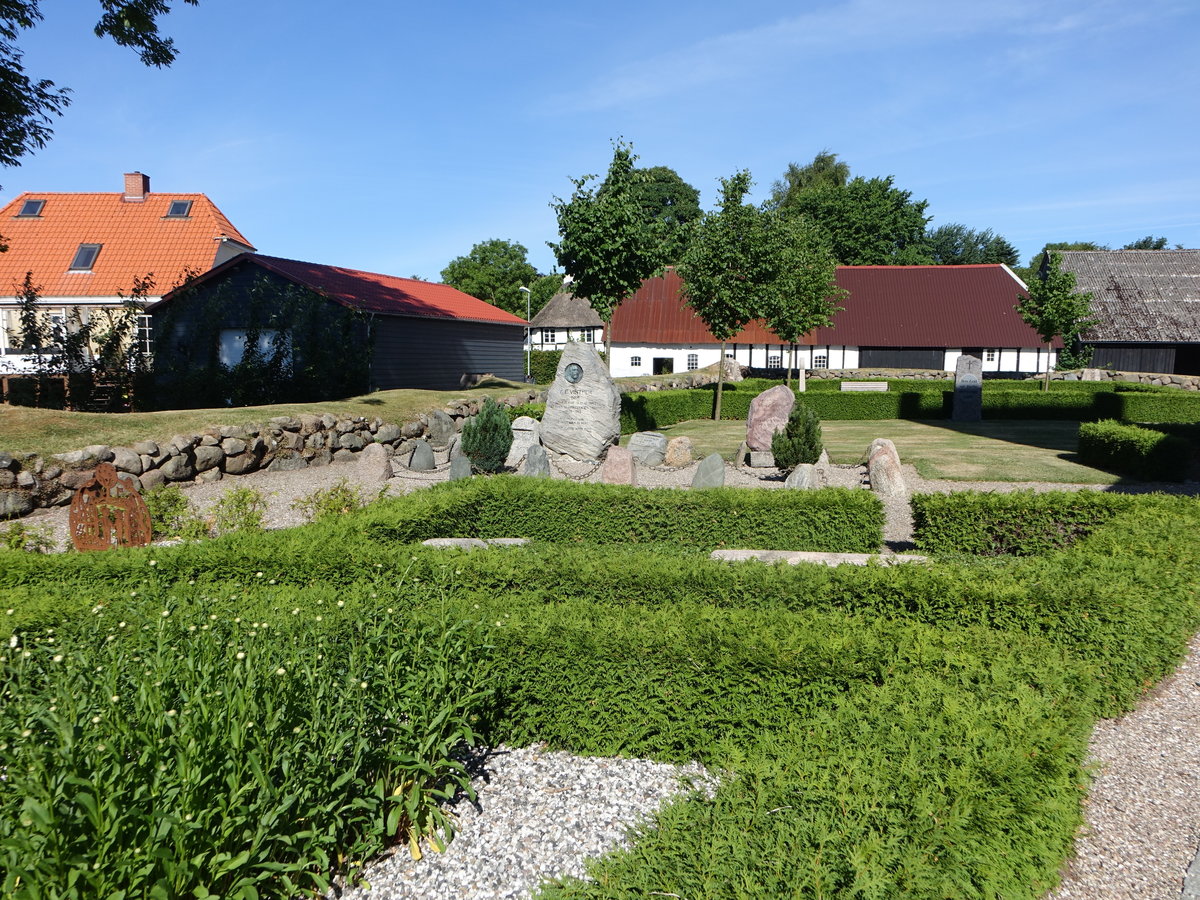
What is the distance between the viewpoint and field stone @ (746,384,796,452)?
17250 millimetres

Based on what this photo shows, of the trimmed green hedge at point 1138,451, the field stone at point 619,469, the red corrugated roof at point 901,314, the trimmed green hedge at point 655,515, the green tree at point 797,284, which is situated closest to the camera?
the trimmed green hedge at point 655,515

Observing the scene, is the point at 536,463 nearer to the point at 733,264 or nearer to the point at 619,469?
the point at 619,469

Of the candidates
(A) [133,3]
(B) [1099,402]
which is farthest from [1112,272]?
(A) [133,3]

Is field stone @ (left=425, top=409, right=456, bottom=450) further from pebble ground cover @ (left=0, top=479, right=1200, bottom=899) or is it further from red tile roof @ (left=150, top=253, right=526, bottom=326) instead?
pebble ground cover @ (left=0, top=479, right=1200, bottom=899)

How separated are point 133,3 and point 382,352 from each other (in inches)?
436

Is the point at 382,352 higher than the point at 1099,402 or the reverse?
higher

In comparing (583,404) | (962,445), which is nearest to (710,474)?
(583,404)

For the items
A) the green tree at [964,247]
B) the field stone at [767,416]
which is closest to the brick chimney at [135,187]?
the field stone at [767,416]

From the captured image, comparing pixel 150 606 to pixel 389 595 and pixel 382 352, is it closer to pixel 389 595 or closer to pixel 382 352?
pixel 389 595

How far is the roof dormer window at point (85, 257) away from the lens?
31281 millimetres

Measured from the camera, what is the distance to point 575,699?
4996 millimetres

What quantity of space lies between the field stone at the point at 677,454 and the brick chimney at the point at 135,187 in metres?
28.9

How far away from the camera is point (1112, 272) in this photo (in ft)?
130

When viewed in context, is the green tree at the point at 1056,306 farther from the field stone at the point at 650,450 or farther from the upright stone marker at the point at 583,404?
the upright stone marker at the point at 583,404
